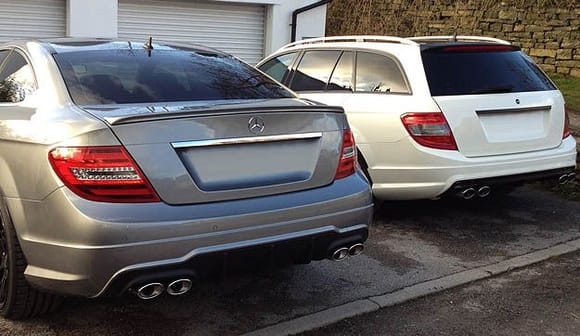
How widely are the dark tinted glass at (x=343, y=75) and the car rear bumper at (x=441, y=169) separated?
876 millimetres

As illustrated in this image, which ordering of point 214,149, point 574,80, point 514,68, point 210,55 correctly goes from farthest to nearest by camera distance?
point 574,80 → point 514,68 → point 210,55 → point 214,149

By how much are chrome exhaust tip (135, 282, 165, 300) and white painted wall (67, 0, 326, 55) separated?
877cm

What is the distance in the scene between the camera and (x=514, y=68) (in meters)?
5.73

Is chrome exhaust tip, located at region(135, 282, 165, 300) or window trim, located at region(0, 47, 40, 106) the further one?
window trim, located at region(0, 47, 40, 106)

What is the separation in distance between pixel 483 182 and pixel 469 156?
0.23 meters

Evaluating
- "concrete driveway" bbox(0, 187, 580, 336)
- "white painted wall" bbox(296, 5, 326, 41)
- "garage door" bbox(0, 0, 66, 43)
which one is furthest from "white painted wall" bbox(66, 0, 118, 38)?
"concrete driveway" bbox(0, 187, 580, 336)

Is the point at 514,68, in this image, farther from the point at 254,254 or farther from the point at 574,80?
the point at 574,80

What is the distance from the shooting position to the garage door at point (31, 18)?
35.6ft

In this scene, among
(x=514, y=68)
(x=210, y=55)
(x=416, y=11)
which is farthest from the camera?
(x=416, y=11)

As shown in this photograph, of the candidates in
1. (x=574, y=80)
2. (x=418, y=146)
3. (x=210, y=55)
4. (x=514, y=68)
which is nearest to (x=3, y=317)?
(x=210, y=55)

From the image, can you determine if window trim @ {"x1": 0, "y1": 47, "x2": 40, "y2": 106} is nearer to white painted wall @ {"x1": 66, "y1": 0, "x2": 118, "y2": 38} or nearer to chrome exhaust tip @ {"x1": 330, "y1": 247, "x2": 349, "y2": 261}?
chrome exhaust tip @ {"x1": 330, "y1": 247, "x2": 349, "y2": 261}

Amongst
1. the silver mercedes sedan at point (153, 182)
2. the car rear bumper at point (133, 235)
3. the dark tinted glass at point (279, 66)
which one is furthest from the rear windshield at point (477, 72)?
the car rear bumper at point (133, 235)

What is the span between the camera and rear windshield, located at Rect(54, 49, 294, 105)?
3.60 metres

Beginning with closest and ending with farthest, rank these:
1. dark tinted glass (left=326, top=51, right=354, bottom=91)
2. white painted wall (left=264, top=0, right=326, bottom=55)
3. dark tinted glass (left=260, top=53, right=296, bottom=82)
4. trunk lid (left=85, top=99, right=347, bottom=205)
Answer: trunk lid (left=85, top=99, right=347, bottom=205) → dark tinted glass (left=326, top=51, right=354, bottom=91) → dark tinted glass (left=260, top=53, right=296, bottom=82) → white painted wall (left=264, top=0, right=326, bottom=55)
